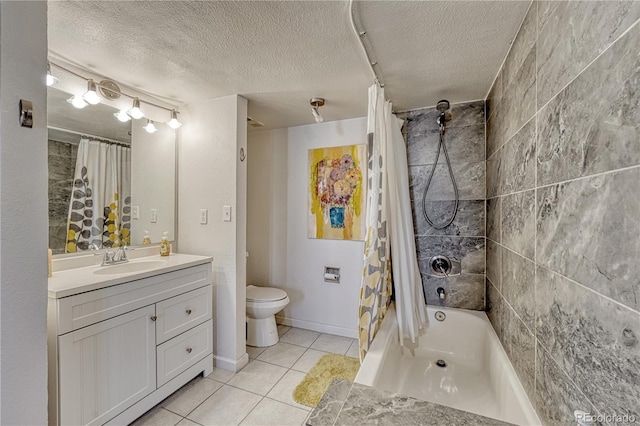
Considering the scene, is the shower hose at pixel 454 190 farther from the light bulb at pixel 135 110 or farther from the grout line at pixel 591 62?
the light bulb at pixel 135 110

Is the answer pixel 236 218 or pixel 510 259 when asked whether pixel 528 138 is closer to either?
pixel 510 259

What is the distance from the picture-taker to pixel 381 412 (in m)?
0.88

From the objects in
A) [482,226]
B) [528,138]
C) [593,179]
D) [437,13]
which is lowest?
[482,226]

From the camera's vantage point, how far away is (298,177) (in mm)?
2766

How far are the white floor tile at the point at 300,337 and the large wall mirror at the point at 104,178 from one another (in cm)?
142

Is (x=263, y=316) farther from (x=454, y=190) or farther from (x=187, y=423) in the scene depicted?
(x=454, y=190)

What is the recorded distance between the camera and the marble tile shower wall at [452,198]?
2061 millimetres

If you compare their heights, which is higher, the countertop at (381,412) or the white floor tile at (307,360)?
the countertop at (381,412)

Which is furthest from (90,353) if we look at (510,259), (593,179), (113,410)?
(510,259)

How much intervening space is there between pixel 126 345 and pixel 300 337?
4.97 feet

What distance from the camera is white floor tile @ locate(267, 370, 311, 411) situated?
1.69 m

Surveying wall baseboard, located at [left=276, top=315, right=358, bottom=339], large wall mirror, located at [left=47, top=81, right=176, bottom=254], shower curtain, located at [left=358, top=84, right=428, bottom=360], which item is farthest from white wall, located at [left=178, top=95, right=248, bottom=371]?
shower curtain, located at [left=358, top=84, right=428, bottom=360]

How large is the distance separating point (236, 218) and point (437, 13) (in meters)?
1.72

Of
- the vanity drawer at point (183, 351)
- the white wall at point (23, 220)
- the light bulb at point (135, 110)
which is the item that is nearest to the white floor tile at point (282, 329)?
the vanity drawer at point (183, 351)
